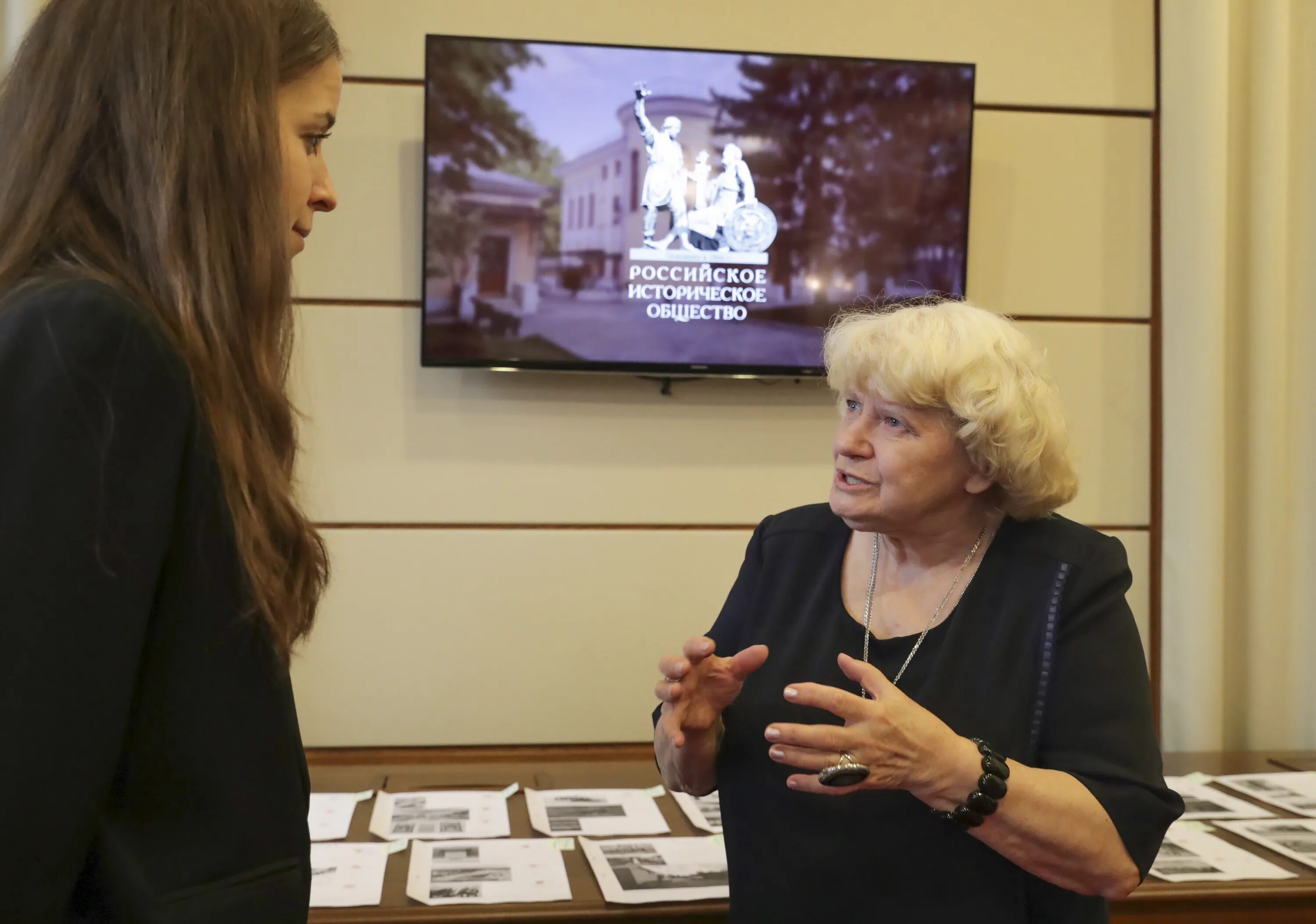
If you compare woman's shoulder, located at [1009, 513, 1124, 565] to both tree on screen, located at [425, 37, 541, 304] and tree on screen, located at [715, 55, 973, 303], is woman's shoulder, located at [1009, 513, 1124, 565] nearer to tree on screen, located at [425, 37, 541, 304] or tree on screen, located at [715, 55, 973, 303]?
tree on screen, located at [715, 55, 973, 303]

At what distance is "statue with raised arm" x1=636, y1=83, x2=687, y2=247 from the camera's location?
314 cm

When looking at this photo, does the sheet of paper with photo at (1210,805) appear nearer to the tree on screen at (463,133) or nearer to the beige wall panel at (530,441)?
the beige wall panel at (530,441)

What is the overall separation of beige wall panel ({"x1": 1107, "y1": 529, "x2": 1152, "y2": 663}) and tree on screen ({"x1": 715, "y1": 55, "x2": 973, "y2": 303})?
0.99m

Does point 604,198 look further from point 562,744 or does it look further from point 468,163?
point 562,744

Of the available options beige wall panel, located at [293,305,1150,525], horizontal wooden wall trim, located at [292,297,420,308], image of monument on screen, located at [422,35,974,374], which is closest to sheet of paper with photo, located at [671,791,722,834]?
beige wall panel, located at [293,305,1150,525]

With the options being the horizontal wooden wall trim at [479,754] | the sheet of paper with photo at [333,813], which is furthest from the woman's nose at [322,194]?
the horizontal wooden wall trim at [479,754]

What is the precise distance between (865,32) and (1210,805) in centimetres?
222

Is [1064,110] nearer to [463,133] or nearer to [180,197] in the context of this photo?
[463,133]

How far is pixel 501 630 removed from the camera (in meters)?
3.22

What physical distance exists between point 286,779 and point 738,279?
2442 mm

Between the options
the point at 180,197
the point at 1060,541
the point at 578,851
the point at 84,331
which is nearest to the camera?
the point at 84,331

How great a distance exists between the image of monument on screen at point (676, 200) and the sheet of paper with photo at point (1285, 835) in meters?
1.52

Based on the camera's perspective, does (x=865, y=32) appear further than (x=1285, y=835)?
Yes

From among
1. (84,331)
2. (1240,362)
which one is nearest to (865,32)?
(1240,362)
